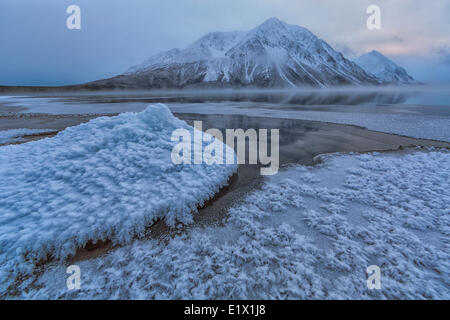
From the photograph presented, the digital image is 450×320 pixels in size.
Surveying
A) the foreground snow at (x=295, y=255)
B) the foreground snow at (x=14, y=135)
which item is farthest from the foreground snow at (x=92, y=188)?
the foreground snow at (x=14, y=135)

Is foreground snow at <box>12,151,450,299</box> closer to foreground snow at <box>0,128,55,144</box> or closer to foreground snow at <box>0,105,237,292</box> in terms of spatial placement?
foreground snow at <box>0,105,237,292</box>

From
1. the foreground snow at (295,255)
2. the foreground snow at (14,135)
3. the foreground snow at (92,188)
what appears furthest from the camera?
the foreground snow at (14,135)

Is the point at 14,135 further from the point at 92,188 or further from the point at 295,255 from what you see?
the point at 295,255

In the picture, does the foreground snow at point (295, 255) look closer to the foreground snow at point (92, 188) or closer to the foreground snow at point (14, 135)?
the foreground snow at point (92, 188)

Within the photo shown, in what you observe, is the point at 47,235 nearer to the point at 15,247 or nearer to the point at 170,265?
the point at 15,247

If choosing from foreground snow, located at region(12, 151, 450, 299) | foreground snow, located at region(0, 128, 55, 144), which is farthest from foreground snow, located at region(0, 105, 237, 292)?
foreground snow, located at region(0, 128, 55, 144)
